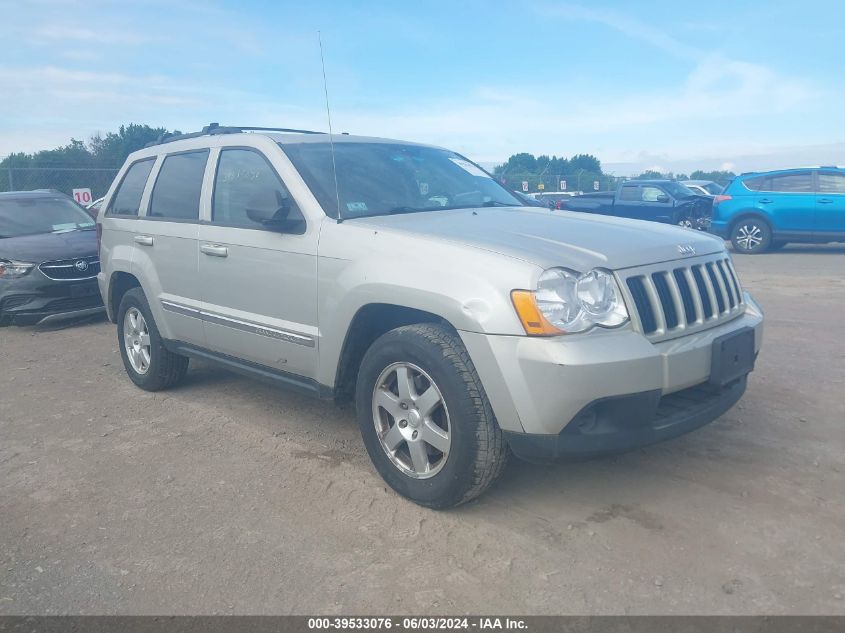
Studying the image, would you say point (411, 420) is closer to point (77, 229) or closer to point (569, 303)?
point (569, 303)

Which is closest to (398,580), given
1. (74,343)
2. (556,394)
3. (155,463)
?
(556,394)

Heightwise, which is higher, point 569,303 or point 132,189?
point 132,189

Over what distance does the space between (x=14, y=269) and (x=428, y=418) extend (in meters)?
6.80

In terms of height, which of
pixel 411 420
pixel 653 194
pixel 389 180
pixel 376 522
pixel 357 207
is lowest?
pixel 376 522

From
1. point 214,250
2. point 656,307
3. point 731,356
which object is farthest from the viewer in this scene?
point 214,250

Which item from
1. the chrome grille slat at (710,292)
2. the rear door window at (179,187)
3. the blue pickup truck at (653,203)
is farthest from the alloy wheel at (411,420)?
the blue pickup truck at (653,203)

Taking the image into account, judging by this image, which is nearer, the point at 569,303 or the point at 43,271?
the point at 569,303

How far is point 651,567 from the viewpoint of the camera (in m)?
2.95

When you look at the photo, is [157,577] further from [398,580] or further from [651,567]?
[651,567]

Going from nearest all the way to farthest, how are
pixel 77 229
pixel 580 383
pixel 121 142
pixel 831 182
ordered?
pixel 580 383 → pixel 77 229 → pixel 831 182 → pixel 121 142

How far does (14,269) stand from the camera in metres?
8.39

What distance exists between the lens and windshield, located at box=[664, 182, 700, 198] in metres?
18.0

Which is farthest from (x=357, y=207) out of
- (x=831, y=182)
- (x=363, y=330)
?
(x=831, y=182)

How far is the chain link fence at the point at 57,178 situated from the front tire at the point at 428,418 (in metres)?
18.8
